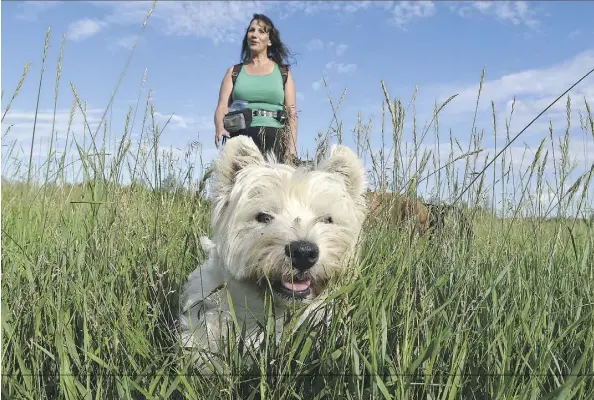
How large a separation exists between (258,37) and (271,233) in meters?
6.30

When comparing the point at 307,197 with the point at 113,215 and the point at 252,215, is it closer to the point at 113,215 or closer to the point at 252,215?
the point at 252,215

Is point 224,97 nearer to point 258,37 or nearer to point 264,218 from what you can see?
point 258,37

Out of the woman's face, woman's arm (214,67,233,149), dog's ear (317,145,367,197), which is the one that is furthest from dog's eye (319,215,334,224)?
the woman's face

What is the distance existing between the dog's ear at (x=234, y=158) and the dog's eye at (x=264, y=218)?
44 centimetres

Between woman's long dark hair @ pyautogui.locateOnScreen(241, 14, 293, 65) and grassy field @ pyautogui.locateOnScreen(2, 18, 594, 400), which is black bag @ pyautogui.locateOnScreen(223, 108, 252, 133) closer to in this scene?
woman's long dark hair @ pyautogui.locateOnScreen(241, 14, 293, 65)

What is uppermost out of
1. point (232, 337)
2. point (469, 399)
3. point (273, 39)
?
point (273, 39)

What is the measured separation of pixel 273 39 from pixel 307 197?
20.1 ft

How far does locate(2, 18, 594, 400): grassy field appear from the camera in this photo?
223 cm

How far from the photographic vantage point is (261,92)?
836cm

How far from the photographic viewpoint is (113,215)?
3115 millimetres

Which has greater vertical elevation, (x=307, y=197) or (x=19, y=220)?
(x=307, y=197)

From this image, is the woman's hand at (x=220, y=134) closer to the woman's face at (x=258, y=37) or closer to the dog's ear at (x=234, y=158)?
the woman's face at (x=258, y=37)

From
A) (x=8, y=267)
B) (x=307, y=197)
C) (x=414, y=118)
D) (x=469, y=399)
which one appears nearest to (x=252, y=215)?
(x=307, y=197)

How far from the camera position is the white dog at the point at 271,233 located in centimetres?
319
